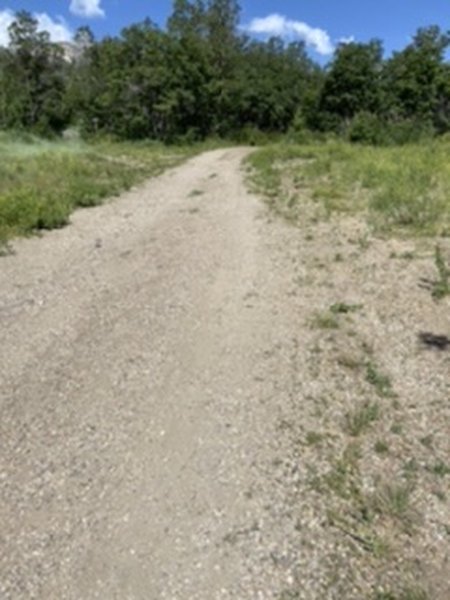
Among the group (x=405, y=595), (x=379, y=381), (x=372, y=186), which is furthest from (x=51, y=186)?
(x=405, y=595)

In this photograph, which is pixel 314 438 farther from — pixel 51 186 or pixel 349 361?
pixel 51 186

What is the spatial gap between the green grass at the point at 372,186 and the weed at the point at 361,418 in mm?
6505

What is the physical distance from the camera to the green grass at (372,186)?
1212 centimetres

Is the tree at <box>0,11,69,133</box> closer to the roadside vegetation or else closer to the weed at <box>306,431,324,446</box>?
the roadside vegetation

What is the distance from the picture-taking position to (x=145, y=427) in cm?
494

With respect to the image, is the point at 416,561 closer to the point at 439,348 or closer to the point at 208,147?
the point at 439,348

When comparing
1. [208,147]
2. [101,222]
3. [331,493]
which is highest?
[331,493]

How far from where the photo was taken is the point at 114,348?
256 inches

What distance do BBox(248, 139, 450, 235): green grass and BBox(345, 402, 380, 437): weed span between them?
21.3ft

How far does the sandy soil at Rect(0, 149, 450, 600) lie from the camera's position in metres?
3.54

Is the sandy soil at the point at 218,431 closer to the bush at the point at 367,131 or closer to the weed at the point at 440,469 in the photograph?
the weed at the point at 440,469

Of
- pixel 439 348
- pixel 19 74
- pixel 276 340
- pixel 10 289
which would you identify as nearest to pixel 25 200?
pixel 10 289

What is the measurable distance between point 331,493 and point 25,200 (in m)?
10.4

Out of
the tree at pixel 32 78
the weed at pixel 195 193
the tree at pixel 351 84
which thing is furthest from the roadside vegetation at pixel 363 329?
the tree at pixel 32 78
